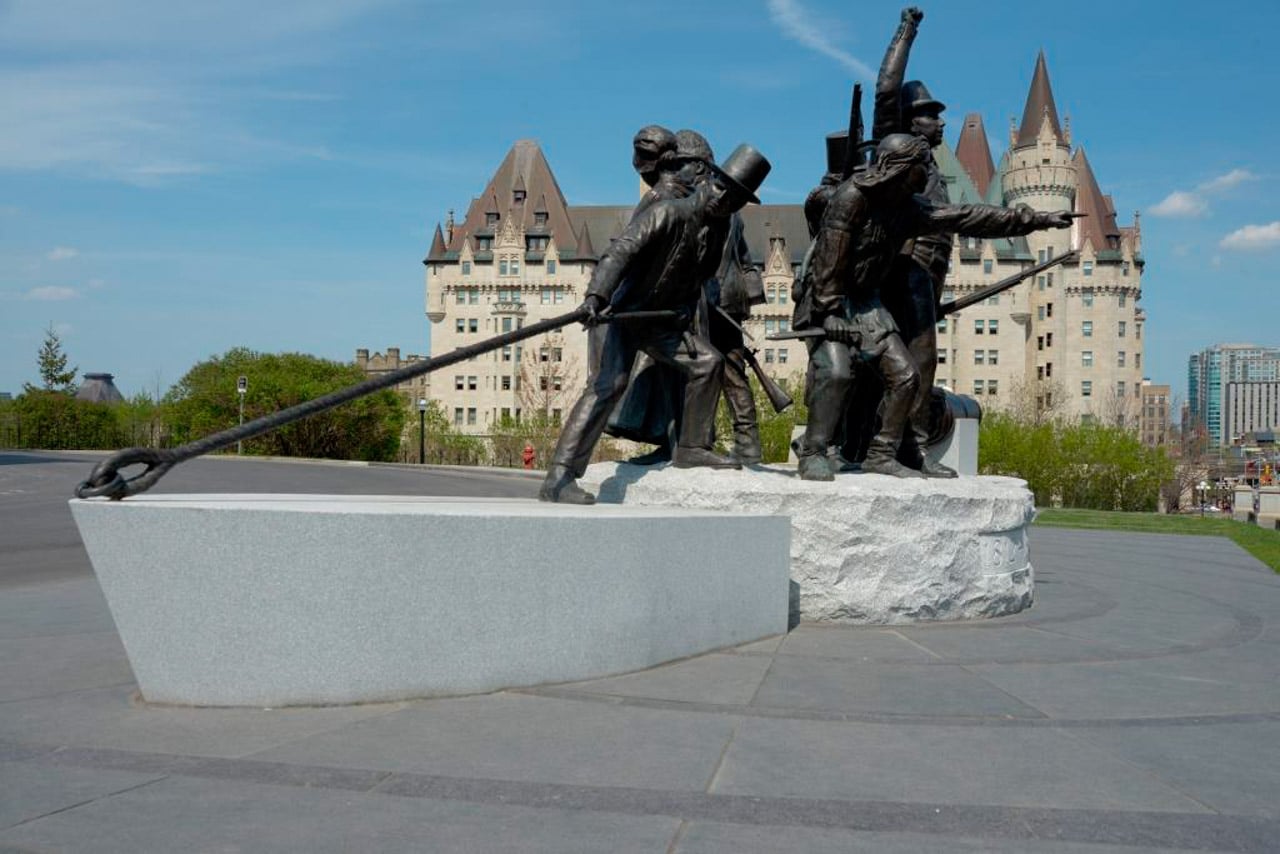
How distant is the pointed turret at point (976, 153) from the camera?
100 m

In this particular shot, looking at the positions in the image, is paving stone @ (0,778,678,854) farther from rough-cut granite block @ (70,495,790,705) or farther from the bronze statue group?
the bronze statue group

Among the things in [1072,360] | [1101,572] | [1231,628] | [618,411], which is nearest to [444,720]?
[618,411]

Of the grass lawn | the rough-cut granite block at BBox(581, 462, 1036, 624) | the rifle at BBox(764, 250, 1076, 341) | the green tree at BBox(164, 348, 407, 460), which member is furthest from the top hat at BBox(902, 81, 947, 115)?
the green tree at BBox(164, 348, 407, 460)

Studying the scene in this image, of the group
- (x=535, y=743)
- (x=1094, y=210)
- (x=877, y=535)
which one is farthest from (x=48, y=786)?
(x=1094, y=210)

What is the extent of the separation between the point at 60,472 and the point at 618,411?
25.6 meters

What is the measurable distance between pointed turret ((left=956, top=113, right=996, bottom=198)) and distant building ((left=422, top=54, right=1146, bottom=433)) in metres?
2.67

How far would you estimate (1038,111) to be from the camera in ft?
295

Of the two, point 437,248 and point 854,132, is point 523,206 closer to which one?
point 437,248

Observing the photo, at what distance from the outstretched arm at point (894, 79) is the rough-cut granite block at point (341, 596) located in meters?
5.19

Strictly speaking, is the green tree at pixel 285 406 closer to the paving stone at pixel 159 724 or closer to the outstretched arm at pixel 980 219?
the outstretched arm at pixel 980 219

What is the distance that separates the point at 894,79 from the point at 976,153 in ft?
325

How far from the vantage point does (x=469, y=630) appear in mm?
5242

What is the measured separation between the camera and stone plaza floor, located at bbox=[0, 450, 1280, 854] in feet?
11.5

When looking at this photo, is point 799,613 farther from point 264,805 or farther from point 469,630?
point 264,805
